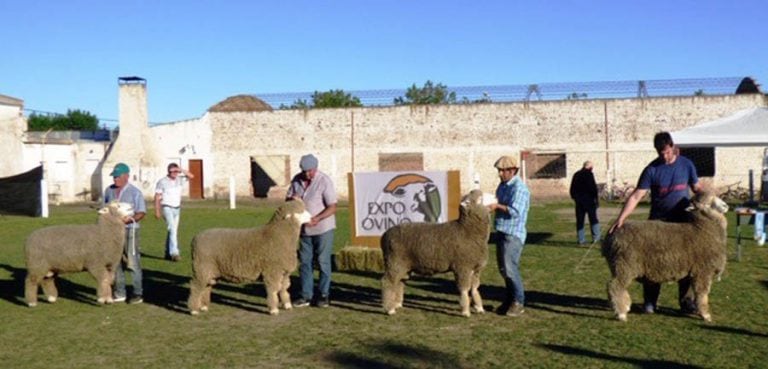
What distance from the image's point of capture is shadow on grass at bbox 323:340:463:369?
6.90m

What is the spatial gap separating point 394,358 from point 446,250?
2028 mm

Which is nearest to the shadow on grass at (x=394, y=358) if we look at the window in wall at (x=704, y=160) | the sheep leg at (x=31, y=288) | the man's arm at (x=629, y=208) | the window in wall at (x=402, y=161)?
the man's arm at (x=629, y=208)

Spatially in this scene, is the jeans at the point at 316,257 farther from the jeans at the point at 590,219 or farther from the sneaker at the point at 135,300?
the jeans at the point at 590,219

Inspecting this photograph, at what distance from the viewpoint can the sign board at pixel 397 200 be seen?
13.0 meters

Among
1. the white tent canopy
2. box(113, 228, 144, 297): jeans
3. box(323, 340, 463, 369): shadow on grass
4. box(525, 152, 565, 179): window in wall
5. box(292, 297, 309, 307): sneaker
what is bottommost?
box(323, 340, 463, 369): shadow on grass

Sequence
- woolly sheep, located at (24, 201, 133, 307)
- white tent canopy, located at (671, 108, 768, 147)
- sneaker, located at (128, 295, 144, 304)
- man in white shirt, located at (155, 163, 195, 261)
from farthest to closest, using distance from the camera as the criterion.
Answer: white tent canopy, located at (671, 108, 768, 147), man in white shirt, located at (155, 163, 195, 261), sneaker, located at (128, 295, 144, 304), woolly sheep, located at (24, 201, 133, 307)

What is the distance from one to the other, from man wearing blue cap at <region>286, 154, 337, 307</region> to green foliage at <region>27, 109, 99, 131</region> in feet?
244

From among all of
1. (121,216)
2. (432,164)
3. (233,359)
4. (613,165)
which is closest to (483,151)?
(432,164)

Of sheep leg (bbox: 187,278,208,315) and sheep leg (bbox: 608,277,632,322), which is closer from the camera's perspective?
sheep leg (bbox: 608,277,632,322)

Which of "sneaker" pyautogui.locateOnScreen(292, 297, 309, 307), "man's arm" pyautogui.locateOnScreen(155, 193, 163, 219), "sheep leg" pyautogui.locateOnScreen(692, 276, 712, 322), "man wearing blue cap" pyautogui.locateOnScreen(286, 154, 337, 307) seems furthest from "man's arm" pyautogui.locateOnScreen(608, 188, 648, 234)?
"man's arm" pyautogui.locateOnScreen(155, 193, 163, 219)

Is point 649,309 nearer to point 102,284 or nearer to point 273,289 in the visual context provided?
point 273,289

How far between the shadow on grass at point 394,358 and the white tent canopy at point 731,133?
13346 mm

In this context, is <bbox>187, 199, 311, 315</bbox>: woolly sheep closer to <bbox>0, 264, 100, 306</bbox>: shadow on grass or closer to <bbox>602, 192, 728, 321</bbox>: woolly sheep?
<bbox>0, 264, 100, 306</bbox>: shadow on grass

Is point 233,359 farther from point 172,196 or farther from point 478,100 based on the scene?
point 478,100
